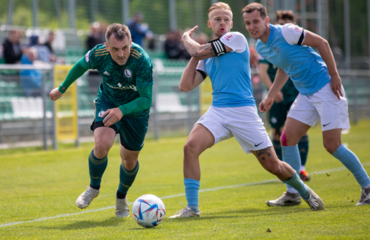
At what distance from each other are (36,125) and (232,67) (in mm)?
7788

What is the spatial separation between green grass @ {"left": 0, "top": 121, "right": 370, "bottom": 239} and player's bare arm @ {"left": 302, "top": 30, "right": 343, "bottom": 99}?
1349 millimetres

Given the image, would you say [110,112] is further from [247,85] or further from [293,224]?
[293,224]

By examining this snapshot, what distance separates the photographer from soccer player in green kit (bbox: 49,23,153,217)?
4.72 m

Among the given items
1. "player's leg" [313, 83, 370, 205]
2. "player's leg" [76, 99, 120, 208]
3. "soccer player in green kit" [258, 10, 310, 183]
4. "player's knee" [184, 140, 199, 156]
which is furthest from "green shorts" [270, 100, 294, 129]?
"player's leg" [76, 99, 120, 208]

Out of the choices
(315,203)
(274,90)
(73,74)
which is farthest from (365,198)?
(73,74)

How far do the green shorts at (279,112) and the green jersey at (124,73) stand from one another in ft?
10.7

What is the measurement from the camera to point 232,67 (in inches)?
191

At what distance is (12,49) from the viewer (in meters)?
12.9

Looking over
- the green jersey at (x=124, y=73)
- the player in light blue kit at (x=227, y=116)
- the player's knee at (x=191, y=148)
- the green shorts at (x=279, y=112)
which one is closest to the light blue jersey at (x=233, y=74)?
the player in light blue kit at (x=227, y=116)

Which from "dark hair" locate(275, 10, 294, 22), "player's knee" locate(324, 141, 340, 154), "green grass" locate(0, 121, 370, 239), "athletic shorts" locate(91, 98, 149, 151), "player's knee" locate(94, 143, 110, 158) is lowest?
"green grass" locate(0, 121, 370, 239)

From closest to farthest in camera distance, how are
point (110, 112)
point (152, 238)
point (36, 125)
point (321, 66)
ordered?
point (152, 238)
point (110, 112)
point (321, 66)
point (36, 125)

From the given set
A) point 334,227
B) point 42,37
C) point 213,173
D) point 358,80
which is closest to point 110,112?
point 334,227

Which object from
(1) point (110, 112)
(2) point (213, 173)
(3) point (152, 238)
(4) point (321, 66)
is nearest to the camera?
(3) point (152, 238)

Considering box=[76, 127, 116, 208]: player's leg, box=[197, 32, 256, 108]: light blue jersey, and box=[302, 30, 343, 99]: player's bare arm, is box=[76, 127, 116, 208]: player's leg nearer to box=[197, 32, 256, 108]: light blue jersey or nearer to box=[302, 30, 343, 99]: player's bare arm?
box=[197, 32, 256, 108]: light blue jersey
